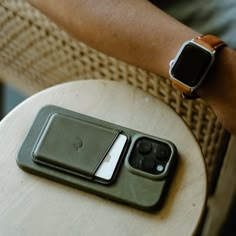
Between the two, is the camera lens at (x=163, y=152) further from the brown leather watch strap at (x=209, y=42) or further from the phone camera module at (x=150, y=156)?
the brown leather watch strap at (x=209, y=42)

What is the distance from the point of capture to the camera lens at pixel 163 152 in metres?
0.62

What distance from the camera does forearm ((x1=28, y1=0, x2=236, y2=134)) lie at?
634 mm

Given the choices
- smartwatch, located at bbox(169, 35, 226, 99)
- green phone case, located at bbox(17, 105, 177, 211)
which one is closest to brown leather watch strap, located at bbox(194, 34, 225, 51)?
smartwatch, located at bbox(169, 35, 226, 99)

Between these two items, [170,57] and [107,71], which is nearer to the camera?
[170,57]

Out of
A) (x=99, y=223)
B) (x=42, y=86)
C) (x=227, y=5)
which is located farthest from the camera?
(x=42, y=86)

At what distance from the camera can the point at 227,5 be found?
75 cm

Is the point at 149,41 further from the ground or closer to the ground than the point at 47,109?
further from the ground

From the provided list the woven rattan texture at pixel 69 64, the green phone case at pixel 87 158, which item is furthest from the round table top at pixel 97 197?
the woven rattan texture at pixel 69 64

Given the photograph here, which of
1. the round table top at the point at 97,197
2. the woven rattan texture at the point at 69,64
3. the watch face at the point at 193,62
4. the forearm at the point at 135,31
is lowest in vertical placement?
the round table top at the point at 97,197

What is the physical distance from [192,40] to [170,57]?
0.04m

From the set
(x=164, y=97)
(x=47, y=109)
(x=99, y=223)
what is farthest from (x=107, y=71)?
(x=99, y=223)

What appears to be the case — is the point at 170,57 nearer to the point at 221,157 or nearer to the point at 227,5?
the point at 227,5

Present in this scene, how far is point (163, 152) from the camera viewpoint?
2.03ft

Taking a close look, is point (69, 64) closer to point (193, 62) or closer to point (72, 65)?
point (72, 65)
